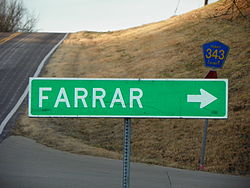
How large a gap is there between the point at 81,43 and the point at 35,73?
12.6 m

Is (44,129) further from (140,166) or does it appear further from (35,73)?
(35,73)

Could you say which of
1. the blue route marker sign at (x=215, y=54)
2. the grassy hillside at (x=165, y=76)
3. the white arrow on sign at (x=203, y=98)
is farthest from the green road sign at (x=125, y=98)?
the grassy hillside at (x=165, y=76)

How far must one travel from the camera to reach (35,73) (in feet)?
74.4

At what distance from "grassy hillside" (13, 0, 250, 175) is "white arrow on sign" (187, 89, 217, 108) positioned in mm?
6218

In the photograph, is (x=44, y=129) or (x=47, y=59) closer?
(x=44, y=129)

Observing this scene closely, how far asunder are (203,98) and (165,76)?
1513cm

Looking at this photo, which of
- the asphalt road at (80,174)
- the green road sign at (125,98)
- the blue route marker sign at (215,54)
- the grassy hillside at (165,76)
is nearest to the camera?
the green road sign at (125,98)

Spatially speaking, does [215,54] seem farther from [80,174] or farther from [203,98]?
[203,98]

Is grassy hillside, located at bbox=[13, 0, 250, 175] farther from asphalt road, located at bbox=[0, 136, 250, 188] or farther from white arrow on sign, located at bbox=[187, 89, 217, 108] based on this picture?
white arrow on sign, located at bbox=[187, 89, 217, 108]

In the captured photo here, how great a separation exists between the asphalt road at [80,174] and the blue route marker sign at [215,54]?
2607 millimetres

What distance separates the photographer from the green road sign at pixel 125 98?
438 cm

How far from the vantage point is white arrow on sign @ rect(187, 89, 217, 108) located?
14.4 ft

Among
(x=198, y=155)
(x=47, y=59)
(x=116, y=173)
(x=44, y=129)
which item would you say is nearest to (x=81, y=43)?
(x=47, y=59)

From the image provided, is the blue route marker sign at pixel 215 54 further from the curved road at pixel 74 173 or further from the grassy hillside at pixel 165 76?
the grassy hillside at pixel 165 76
